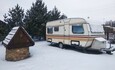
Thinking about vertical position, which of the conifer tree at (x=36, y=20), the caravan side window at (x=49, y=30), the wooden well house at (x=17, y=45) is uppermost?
the conifer tree at (x=36, y=20)

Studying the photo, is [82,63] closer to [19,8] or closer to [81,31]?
[81,31]

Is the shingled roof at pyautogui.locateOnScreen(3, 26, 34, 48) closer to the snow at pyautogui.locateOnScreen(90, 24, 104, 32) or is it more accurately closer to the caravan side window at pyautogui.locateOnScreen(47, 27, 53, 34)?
the snow at pyautogui.locateOnScreen(90, 24, 104, 32)

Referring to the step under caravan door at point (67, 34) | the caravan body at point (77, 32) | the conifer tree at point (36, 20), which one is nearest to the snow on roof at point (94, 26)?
the caravan body at point (77, 32)

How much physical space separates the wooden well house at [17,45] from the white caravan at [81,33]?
155 inches

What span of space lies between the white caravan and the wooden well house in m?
3.93

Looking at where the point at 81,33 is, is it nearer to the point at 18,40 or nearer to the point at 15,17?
the point at 18,40

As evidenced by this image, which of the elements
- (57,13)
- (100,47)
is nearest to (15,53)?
(100,47)

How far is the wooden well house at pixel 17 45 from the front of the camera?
10.9 metres

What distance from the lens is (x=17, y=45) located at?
11180 mm

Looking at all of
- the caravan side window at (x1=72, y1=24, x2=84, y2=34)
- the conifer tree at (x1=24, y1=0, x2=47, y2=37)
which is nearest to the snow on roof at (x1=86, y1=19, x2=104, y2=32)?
the caravan side window at (x1=72, y1=24, x2=84, y2=34)

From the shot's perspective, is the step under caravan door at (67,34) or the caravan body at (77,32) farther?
the step under caravan door at (67,34)

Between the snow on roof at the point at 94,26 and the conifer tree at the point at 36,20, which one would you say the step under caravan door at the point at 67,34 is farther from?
the conifer tree at the point at 36,20

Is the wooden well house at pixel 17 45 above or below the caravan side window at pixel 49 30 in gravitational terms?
below

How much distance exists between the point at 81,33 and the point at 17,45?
526 centimetres
